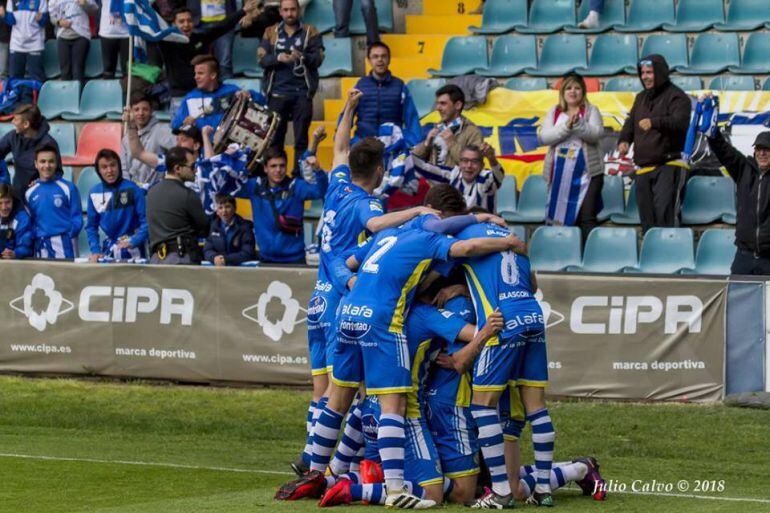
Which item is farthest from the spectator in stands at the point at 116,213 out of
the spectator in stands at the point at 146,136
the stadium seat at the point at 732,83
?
the stadium seat at the point at 732,83

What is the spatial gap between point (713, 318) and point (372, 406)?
199 inches

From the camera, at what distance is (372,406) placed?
33.2 ft

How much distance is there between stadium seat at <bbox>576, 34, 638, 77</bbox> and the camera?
1923 cm

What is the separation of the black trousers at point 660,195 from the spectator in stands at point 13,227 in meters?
6.98


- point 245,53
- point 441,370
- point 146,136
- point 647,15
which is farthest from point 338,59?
point 441,370

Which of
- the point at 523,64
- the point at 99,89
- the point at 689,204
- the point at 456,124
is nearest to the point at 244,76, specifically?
the point at 99,89

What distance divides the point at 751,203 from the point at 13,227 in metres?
8.36

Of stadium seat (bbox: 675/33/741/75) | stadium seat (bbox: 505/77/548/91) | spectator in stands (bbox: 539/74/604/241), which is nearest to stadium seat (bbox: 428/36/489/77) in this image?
stadium seat (bbox: 505/77/548/91)

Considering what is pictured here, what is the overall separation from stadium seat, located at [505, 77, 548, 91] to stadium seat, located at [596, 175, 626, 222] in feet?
7.35

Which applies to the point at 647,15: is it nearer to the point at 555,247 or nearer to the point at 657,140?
the point at 657,140

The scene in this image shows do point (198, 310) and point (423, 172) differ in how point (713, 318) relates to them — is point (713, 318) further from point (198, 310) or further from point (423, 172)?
point (198, 310)

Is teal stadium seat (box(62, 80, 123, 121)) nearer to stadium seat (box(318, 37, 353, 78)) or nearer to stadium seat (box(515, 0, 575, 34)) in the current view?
stadium seat (box(318, 37, 353, 78))

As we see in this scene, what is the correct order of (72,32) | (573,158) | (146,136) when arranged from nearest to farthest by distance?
1. (573,158)
2. (146,136)
3. (72,32)

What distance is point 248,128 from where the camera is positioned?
17.4 m
